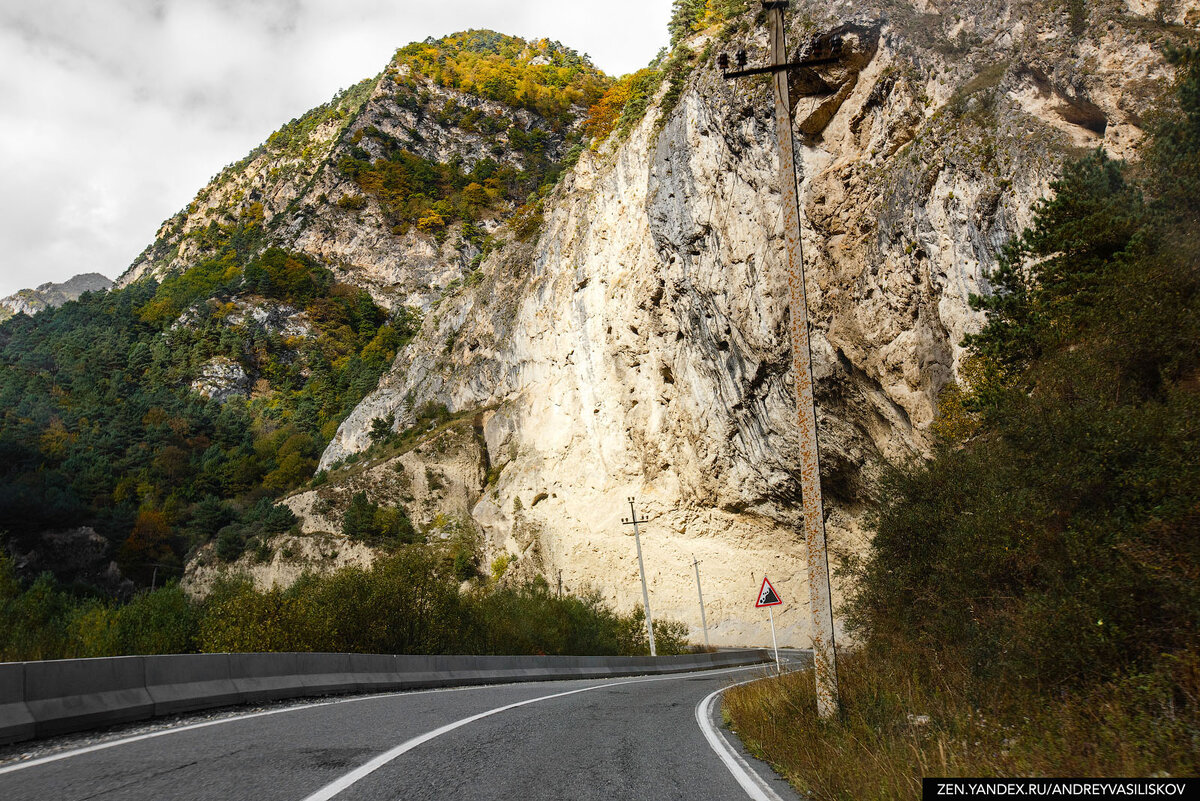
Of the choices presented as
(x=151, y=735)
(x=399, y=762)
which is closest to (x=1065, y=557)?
(x=399, y=762)

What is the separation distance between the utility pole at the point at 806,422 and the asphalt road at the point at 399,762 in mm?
1387

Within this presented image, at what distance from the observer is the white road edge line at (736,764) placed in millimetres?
4941

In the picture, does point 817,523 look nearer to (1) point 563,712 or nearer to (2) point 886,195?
(1) point 563,712

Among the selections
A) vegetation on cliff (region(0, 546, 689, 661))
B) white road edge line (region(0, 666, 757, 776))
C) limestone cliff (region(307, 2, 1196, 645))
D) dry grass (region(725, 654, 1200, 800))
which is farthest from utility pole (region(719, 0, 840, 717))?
vegetation on cliff (region(0, 546, 689, 661))

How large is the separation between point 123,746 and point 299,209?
13631 cm

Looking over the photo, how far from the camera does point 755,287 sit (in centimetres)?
3303

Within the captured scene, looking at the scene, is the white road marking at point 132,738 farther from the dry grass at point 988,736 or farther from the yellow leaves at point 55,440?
the yellow leaves at point 55,440

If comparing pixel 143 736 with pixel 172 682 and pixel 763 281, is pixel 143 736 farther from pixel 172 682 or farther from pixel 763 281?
pixel 763 281

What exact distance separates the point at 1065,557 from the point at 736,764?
17.8 feet

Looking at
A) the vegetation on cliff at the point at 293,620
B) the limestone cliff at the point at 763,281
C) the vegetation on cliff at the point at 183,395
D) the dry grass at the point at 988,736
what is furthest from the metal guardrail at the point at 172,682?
the vegetation on cliff at the point at 183,395

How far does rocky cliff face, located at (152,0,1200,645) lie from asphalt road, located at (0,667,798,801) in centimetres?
1410

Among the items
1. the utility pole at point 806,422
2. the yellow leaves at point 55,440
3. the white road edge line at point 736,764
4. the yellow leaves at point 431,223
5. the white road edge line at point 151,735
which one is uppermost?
the yellow leaves at point 431,223

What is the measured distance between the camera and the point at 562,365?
165ft

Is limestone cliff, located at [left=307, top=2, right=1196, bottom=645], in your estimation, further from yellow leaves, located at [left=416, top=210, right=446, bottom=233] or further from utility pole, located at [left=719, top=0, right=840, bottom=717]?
yellow leaves, located at [left=416, top=210, right=446, bottom=233]
